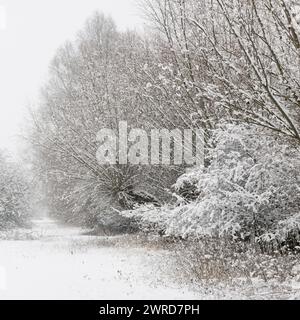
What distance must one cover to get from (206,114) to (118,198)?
918 centimetres

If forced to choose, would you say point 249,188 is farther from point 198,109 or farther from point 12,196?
point 12,196

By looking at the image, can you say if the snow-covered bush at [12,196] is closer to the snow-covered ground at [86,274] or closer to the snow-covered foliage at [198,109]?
the snow-covered foliage at [198,109]

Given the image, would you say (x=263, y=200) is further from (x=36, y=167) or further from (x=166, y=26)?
(x=36, y=167)

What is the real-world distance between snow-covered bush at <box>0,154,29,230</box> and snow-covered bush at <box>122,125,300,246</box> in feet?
64.8

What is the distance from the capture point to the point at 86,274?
37.9ft

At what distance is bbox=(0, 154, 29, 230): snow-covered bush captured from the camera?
29.3 meters

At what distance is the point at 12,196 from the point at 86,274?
773 inches

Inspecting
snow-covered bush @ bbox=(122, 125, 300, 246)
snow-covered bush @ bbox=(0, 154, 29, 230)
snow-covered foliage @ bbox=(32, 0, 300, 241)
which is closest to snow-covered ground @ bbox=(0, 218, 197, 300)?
snow-covered foliage @ bbox=(32, 0, 300, 241)

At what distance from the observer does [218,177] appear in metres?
11.1

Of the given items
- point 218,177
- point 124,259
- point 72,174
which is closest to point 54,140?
point 72,174

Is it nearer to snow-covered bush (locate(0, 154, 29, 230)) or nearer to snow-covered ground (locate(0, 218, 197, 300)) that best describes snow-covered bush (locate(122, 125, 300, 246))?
snow-covered ground (locate(0, 218, 197, 300))

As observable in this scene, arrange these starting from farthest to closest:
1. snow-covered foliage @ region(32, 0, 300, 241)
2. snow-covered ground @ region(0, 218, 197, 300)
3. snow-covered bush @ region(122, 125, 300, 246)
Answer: snow-covered bush @ region(122, 125, 300, 246) → snow-covered ground @ region(0, 218, 197, 300) → snow-covered foliage @ region(32, 0, 300, 241)

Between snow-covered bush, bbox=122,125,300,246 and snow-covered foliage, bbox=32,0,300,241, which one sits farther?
snow-covered bush, bbox=122,125,300,246

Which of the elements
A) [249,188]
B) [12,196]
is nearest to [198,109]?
[249,188]
